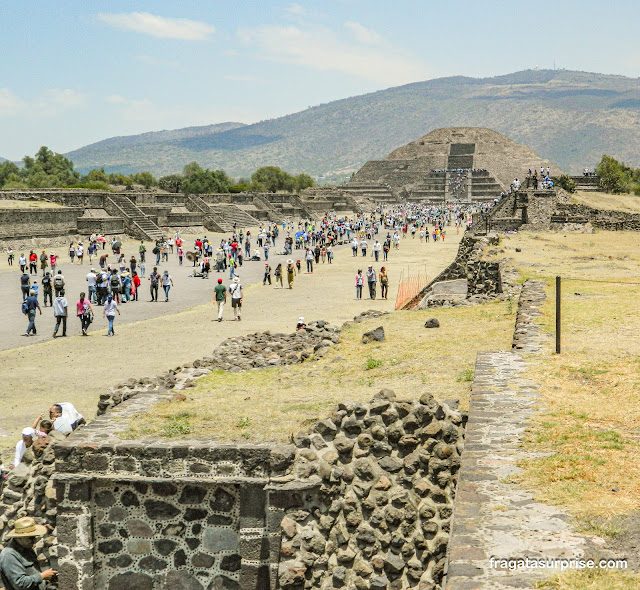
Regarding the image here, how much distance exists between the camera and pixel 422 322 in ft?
50.2

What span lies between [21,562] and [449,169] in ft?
432

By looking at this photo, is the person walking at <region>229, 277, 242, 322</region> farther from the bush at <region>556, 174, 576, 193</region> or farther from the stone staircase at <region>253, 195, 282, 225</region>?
the stone staircase at <region>253, 195, 282, 225</region>

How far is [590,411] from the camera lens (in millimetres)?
7855

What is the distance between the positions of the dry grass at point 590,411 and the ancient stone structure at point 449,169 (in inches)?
4007

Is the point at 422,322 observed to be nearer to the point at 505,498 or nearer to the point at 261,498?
the point at 261,498

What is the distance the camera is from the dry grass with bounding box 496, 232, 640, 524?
579 centimetres

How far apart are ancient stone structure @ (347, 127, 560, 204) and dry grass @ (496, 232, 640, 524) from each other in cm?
10177

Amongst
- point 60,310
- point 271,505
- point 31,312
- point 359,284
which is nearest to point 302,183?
point 359,284

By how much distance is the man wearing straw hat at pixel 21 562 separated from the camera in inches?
239

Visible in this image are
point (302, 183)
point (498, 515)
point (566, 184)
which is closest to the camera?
point (498, 515)

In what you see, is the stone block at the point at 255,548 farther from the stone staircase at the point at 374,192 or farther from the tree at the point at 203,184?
the stone staircase at the point at 374,192

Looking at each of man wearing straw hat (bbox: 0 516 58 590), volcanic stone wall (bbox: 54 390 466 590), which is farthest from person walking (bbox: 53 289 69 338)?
man wearing straw hat (bbox: 0 516 58 590)

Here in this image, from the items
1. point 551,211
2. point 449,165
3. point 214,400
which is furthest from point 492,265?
point 449,165

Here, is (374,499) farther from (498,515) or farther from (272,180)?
(272,180)
